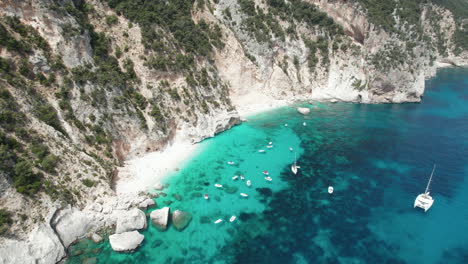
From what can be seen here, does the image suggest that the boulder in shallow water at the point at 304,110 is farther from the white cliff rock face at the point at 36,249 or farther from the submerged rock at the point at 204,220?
the white cliff rock face at the point at 36,249

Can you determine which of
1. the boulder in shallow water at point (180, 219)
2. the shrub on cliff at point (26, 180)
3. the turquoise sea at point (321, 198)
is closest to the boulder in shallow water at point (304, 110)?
the turquoise sea at point (321, 198)

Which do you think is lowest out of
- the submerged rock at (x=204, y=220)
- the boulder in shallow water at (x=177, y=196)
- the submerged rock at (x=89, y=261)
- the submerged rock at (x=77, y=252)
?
the submerged rock at (x=204, y=220)

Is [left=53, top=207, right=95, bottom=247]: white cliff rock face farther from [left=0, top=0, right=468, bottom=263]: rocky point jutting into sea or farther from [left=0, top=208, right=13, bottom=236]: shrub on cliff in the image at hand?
[left=0, top=208, right=13, bottom=236]: shrub on cliff

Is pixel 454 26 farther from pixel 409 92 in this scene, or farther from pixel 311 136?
pixel 311 136

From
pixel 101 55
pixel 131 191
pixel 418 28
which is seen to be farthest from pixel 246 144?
pixel 418 28

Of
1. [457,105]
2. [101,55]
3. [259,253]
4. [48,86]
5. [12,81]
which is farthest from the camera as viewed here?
[457,105]

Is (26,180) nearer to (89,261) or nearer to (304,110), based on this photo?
(89,261)

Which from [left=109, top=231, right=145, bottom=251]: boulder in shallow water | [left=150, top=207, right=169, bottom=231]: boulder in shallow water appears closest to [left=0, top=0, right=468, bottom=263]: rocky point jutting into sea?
[left=109, top=231, right=145, bottom=251]: boulder in shallow water
